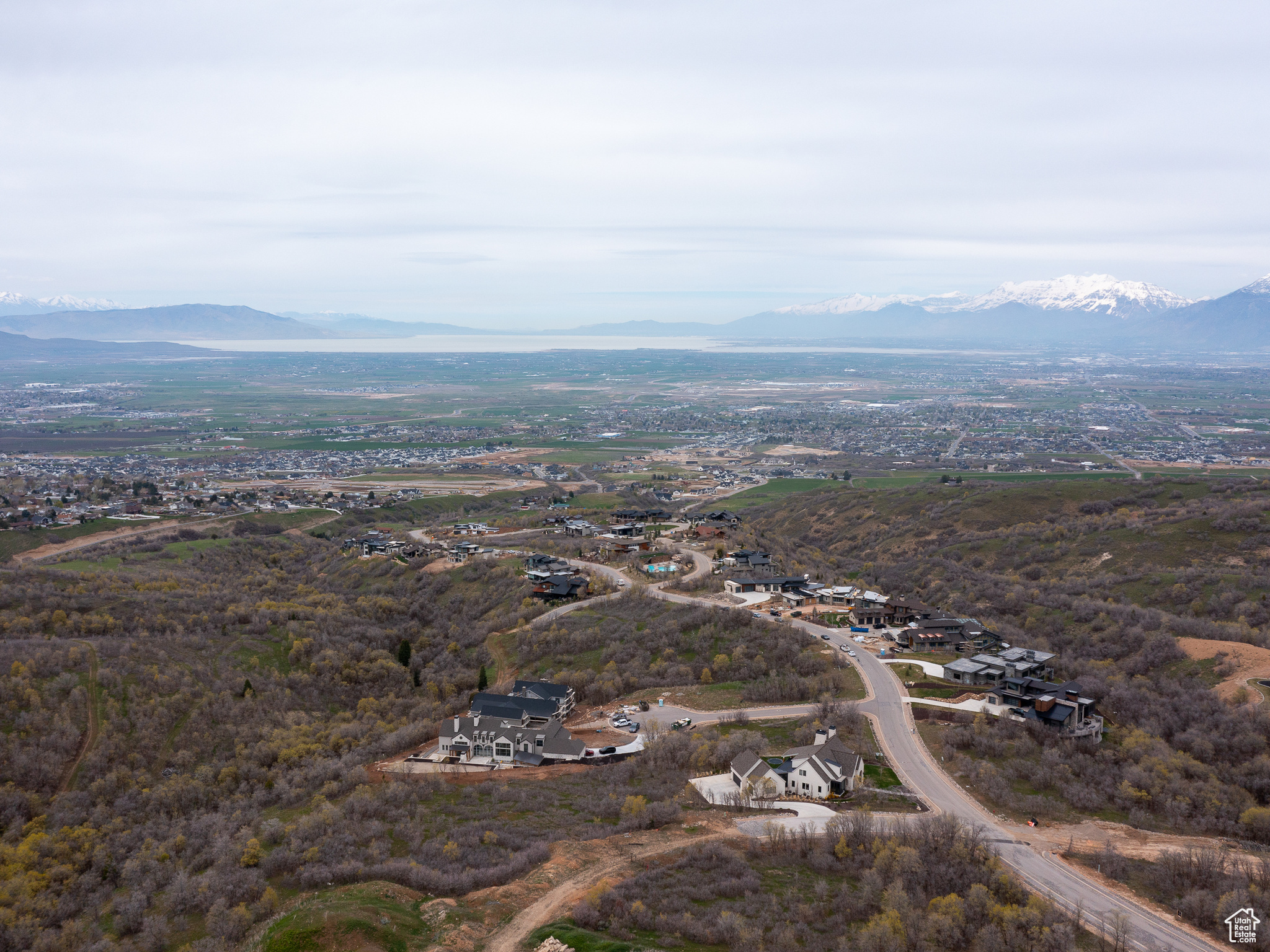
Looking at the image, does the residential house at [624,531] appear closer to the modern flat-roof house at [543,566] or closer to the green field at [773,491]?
the modern flat-roof house at [543,566]

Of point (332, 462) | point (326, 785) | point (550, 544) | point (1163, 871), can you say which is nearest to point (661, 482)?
point (550, 544)

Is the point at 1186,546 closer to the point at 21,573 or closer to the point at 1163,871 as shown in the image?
the point at 1163,871

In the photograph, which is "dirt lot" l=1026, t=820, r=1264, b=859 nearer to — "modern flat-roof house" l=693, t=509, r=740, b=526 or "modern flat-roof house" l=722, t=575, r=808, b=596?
"modern flat-roof house" l=722, t=575, r=808, b=596

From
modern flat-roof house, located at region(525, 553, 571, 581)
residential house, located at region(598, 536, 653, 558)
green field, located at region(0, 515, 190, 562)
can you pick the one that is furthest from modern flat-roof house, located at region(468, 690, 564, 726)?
green field, located at region(0, 515, 190, 562)

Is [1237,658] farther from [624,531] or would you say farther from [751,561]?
[624,531]

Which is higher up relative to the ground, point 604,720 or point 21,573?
point 21,573

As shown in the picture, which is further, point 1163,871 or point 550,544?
point 550,544
